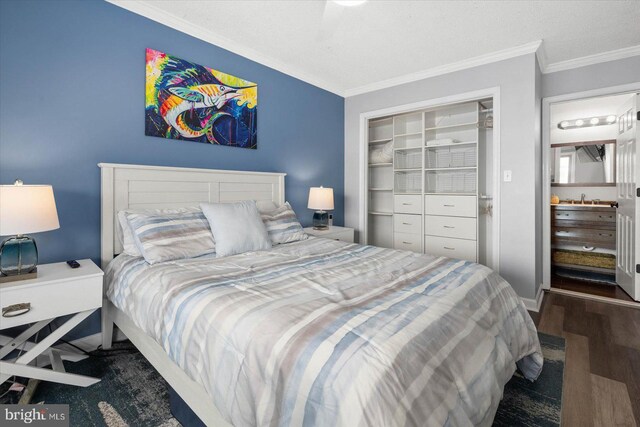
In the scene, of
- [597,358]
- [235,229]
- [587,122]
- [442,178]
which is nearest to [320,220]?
[235,229]

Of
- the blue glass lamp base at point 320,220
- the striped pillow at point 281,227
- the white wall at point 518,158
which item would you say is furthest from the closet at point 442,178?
the striped pillow at point 281,227

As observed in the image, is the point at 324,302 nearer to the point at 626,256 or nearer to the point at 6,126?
the point at 6,126

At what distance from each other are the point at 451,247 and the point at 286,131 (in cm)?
231

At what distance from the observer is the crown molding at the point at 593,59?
9.68 feet

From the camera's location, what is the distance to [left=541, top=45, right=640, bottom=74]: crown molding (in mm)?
2951

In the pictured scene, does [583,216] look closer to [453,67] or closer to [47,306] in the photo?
[453,67]

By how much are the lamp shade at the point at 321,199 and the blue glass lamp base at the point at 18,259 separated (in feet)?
7.65

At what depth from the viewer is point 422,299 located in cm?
132

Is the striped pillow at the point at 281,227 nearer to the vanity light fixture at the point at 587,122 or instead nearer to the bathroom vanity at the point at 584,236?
the bathroom vanity at the point at 584,236

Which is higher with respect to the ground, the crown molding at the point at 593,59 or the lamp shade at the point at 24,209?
the crown molding at the point at 593,59

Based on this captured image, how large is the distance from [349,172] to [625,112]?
122 inches

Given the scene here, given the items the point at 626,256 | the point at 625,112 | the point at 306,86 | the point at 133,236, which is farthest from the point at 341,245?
the point at 625,112

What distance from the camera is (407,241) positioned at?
3.98 metres

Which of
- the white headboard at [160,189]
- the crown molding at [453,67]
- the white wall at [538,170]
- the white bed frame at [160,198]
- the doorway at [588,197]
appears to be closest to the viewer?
the white bed frame at [160,198]
